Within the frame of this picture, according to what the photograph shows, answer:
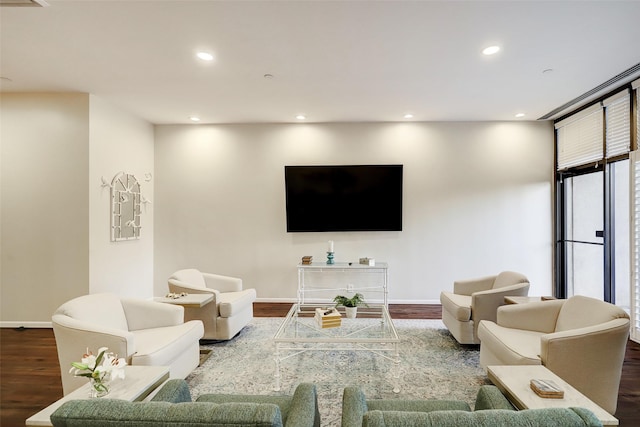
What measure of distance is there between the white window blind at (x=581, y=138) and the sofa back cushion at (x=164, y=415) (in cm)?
521

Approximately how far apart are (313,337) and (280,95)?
2.94 meters

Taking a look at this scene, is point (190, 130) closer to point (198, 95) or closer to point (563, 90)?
point (198, 95)

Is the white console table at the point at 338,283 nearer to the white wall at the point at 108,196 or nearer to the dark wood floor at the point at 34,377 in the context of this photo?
the white wall at the point at 108,196

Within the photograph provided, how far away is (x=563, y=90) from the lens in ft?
13.0

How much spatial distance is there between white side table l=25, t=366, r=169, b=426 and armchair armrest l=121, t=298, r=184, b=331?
3.39 ft

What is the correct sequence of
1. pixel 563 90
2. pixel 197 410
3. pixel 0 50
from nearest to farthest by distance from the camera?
pixel 197 410
pixel 0 50
pixel 563 90

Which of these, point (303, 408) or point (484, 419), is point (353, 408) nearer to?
point (303, 408)

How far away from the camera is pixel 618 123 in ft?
12.9

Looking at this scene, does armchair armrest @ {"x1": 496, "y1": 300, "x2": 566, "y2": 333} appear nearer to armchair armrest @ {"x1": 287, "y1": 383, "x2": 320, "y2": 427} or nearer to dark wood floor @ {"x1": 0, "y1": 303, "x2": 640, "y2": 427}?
dark wood floor @ {"x1": 0, "y1": 303, "x2": 640, "y2": 427}

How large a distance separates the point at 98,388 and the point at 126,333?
0.84 meters

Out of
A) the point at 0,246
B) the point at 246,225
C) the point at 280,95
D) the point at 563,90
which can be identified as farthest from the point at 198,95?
the point at 563,90

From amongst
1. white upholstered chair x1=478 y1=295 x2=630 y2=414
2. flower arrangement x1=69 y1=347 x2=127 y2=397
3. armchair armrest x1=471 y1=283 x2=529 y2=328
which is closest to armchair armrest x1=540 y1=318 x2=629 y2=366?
white upholstered chair x1=478 y1=295 x2=630 y2=414

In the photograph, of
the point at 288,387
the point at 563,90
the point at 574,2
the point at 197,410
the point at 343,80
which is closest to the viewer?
the point at 197,410

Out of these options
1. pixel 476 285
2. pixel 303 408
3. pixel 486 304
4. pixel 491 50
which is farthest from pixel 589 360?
pixel 491 50
